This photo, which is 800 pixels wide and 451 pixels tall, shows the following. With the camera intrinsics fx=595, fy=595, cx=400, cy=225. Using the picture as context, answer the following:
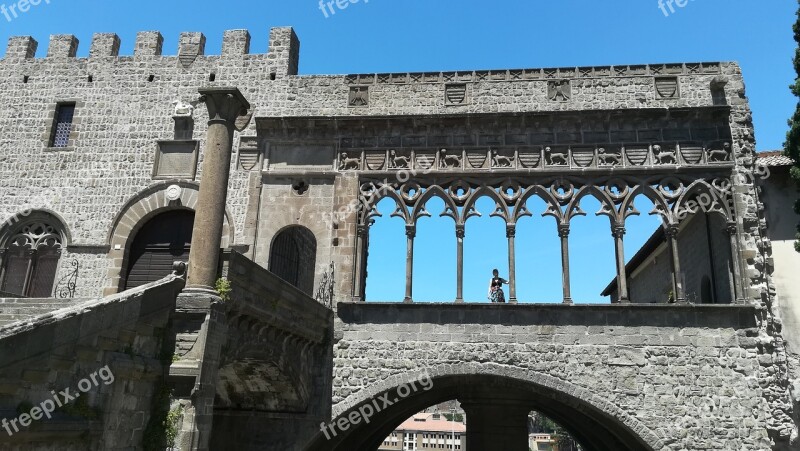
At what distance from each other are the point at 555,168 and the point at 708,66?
4.83m

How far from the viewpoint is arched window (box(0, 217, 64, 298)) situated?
16.0 metres

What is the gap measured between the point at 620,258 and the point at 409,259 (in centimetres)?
501

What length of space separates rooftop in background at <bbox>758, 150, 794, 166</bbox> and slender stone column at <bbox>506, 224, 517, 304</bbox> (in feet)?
20.7

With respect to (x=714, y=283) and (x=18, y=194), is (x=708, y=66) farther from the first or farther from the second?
(x=18, y=194)

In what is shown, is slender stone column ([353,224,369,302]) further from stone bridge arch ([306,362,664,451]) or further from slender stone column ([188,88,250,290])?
slender stone column ([188,88,250,290])

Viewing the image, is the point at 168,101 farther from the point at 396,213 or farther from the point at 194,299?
the point at 194,299

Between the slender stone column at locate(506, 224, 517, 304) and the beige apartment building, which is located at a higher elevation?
the slender stone column at locate(506, 224, 517, 304)

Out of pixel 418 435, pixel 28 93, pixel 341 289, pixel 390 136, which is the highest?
pixel 28 93

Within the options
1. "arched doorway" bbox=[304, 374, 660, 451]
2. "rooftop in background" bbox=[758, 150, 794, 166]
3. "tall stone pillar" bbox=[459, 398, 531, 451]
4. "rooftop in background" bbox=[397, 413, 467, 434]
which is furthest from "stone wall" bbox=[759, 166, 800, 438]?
"rooftop in background" bbox=[397, 413, 467, 434]

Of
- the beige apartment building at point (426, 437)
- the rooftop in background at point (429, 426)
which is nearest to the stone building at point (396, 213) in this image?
the beige apartment building at point (426, 437)

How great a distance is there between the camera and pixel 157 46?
17562mm

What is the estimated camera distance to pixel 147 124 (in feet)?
55.2

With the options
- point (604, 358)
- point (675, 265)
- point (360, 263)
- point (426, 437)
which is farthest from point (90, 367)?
point (426, 437)

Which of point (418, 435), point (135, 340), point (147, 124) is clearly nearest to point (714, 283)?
point (135, 340)
